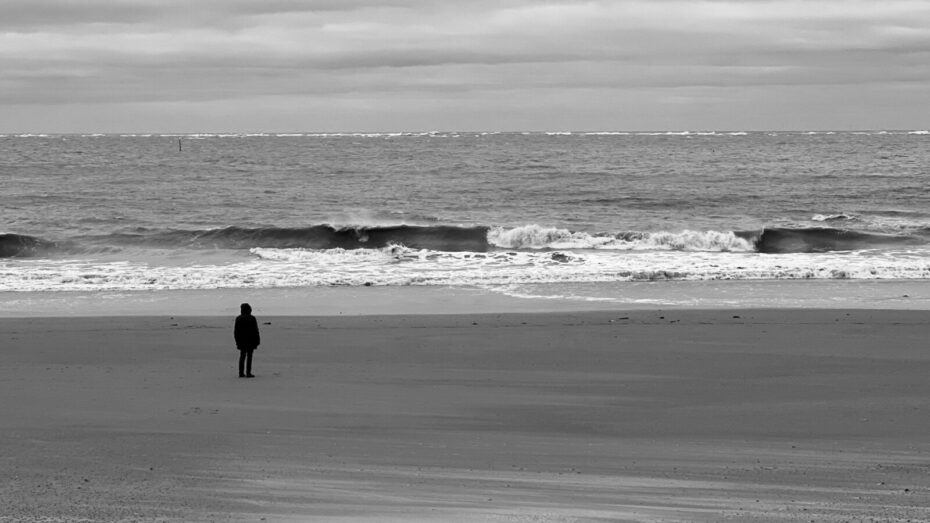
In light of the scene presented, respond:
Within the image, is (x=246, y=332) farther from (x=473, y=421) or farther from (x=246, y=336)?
(x=473, y=421)

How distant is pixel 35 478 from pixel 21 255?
26225 mm

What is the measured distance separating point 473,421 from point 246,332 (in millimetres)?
3622

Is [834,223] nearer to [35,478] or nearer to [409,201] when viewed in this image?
[409,201]

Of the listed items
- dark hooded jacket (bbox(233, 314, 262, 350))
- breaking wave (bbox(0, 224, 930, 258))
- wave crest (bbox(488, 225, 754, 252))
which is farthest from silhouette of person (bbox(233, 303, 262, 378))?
wave crest (bbox(488, 225, 754, 252))

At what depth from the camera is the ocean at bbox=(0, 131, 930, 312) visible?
22.6 m

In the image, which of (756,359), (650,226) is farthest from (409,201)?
(756,359)

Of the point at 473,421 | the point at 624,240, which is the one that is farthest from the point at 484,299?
the point at 624,240

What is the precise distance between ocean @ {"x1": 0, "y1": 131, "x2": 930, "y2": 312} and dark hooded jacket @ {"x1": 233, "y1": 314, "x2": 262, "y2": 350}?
8652 mm

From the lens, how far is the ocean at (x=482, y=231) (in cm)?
2265

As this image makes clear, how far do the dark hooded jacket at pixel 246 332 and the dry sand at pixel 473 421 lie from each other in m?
0.45

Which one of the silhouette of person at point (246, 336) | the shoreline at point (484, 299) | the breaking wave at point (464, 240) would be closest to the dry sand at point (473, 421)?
the silhouette of person at point (246, 336)

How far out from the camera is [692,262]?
26.2 meters

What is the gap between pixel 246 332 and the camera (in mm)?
12148

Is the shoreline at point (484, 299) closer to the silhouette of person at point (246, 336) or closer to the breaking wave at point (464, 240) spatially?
the silhouette of person at point (246, 336)
